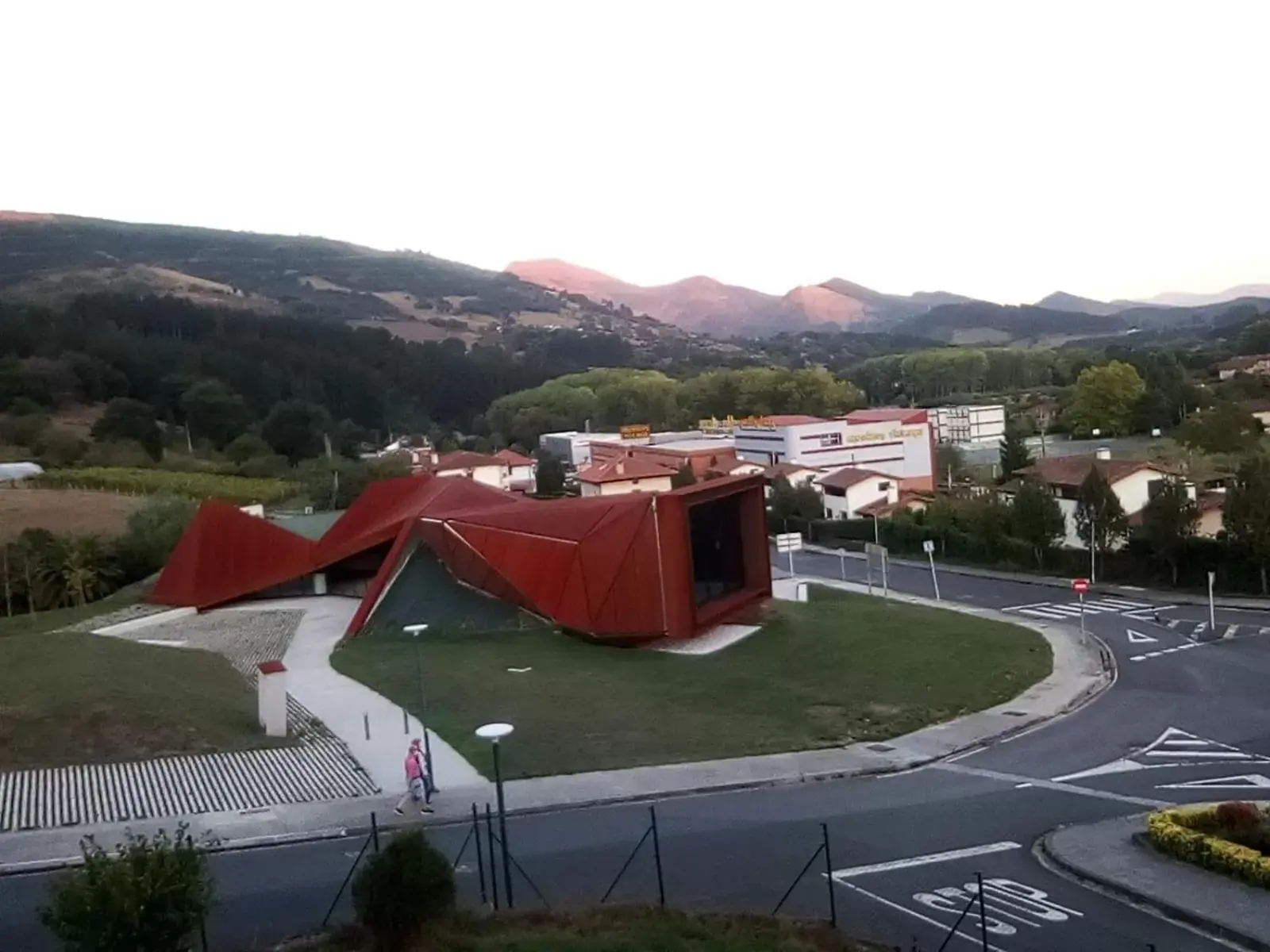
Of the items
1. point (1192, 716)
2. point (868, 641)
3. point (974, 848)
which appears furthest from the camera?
point (868, 641)

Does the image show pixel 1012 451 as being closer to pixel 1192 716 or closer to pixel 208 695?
pixel 1192 716

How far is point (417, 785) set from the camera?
16625 millimetres

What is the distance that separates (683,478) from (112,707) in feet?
176

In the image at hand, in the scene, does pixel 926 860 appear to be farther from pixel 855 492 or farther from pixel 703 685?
pixel 855 492

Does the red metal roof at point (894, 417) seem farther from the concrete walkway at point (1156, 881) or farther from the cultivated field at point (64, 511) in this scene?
the concrete walkway at point (1156, 881)

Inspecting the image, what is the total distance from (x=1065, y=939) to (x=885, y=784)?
6.44 meters

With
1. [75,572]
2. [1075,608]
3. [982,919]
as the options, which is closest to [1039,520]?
[1075,608]

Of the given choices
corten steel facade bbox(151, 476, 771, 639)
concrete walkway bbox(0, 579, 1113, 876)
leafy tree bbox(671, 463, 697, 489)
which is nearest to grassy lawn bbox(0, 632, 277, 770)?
concrete walkway bbox(0, 579, 1113, 876)

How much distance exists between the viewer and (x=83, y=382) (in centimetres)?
9038

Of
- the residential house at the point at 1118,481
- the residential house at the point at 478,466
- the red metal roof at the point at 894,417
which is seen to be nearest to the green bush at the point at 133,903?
the residential house at the point at 1118,481

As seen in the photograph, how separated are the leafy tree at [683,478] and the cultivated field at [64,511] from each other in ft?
101

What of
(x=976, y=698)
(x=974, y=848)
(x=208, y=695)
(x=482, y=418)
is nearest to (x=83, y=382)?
(x=482, y=418)

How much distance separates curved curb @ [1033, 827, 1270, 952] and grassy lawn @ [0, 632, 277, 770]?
42.1 feet

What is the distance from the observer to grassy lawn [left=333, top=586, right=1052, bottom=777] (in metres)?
20.0
